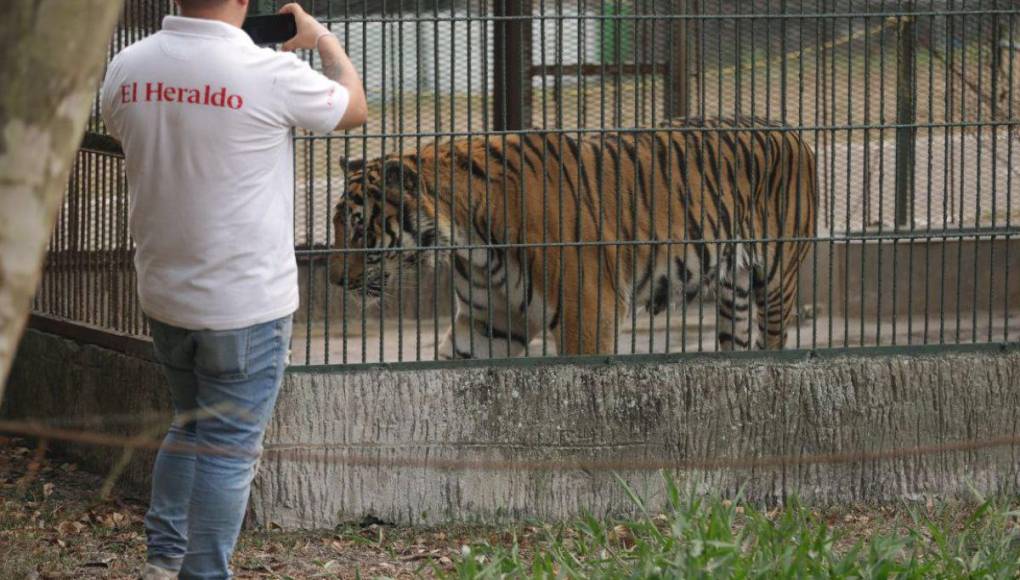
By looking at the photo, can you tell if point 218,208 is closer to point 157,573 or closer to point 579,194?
point 157,573

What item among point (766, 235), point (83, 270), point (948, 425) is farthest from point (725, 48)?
point (83, 270)

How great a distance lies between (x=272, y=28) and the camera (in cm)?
456

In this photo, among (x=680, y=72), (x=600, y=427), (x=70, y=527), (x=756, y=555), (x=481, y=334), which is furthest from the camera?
(x=680, y=72)

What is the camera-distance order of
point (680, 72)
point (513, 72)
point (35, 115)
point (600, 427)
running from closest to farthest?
point (35, 115) < point (600, 427) < point (680, 72) < point (513, 72)

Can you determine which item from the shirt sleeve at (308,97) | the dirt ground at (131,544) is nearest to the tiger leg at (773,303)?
the dirt ground at (131,544)

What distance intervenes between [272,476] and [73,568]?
811 millimetres

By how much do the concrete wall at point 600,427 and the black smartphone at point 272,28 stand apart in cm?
161

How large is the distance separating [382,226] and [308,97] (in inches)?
87.8

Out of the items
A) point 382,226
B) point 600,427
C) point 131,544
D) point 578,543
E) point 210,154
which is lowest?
point 131,544

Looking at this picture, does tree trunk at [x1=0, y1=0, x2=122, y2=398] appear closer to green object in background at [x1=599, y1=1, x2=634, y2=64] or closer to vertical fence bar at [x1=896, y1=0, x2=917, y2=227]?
green object in background at [x1=599, y1=1, x2=634, y2=64]

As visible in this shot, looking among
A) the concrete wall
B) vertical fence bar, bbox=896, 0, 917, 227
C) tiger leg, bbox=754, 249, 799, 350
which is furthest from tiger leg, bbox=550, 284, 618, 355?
vertical fence bar, bbox=896, 0, 917, 227

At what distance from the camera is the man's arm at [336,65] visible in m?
Result: 4.27

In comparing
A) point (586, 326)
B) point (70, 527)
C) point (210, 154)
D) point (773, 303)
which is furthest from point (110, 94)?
point (773, 303)

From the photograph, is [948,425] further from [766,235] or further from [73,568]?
[73,568]
